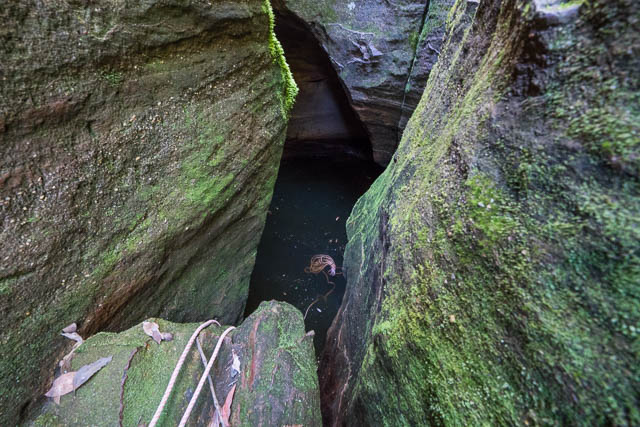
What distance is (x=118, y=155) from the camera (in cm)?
144

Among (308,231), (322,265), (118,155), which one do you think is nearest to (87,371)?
(118,155)

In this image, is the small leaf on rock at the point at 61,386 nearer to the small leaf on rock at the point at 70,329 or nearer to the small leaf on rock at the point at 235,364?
the small leaf on rock at the point at 70,329

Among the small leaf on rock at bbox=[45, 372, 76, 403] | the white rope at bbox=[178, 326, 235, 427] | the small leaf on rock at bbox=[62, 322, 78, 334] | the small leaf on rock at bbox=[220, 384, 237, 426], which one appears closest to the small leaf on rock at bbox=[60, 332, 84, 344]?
the small leaf on rock at bbox=[62, 322, 78, 334]

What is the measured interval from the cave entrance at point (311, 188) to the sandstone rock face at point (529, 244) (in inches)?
95.9

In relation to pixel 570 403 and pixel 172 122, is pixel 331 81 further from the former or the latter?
pixel 570 403

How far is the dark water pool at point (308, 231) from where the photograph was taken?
363 centimetres

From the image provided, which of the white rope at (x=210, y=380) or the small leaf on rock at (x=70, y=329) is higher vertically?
the white rope at (x=210, y=380)

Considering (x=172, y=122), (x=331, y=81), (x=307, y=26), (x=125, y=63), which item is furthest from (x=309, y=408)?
(x=331, y=81)

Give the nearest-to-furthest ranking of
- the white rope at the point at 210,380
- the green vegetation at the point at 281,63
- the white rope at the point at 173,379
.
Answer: the white rope at the point at 173,379 < the white rope at the point at 210,380 < the green vegetation at the point at 281,63

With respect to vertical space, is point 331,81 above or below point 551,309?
→ below

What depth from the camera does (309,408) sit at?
1.24 metres

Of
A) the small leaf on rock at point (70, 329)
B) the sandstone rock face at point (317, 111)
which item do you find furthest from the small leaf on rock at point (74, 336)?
the sandstone rock face at point (317, 111)

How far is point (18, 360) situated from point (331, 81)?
19.8 feet

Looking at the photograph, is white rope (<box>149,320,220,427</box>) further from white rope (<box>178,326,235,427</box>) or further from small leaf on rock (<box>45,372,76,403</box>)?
small leaf on rock (<box>45,372,76,403</box>)
